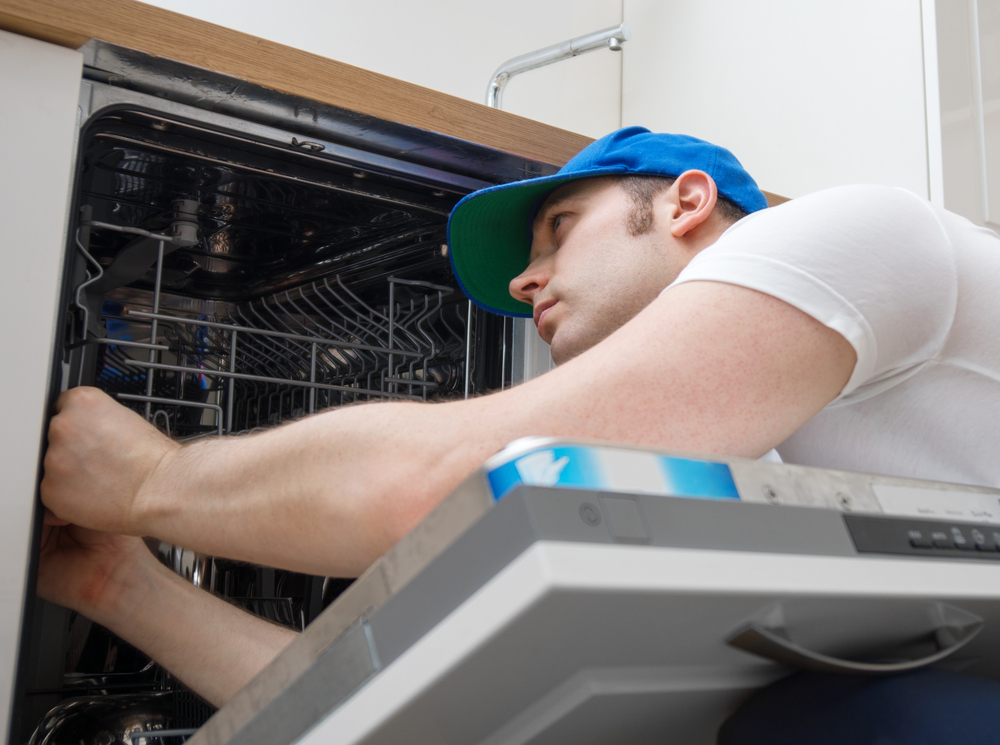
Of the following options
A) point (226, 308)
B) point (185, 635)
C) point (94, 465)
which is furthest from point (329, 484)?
point (226, 308)

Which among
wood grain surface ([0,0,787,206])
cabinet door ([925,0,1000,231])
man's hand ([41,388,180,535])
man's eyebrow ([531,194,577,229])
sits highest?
cabinet door ([925,0,1000,231])

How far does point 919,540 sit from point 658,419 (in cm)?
16

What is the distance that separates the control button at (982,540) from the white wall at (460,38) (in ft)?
5.43

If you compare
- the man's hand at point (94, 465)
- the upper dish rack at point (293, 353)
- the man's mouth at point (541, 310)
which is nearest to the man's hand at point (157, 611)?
the man's hand at point (94, 465)

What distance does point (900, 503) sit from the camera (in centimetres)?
46

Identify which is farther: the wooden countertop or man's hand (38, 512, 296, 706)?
man's hand (38, 512, 296, 706)

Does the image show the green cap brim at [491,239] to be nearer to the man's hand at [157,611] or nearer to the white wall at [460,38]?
the man's hand at [157,611]

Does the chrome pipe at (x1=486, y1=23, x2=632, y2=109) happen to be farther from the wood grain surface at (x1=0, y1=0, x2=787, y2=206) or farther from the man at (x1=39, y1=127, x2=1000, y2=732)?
the man at (x1=39, y1=127, x2=1000, y2=732)

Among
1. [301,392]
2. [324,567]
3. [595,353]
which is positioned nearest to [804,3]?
[301,392]

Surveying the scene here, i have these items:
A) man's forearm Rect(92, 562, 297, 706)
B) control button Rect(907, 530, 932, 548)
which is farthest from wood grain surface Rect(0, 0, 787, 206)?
control button Rect(907, 530, 932, 548)

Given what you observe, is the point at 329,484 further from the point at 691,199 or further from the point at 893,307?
the point at 691,199

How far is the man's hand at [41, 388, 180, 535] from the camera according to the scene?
27.6 inches

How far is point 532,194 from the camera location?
104 centimetres

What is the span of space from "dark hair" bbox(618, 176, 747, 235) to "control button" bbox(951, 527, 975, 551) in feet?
1.91
